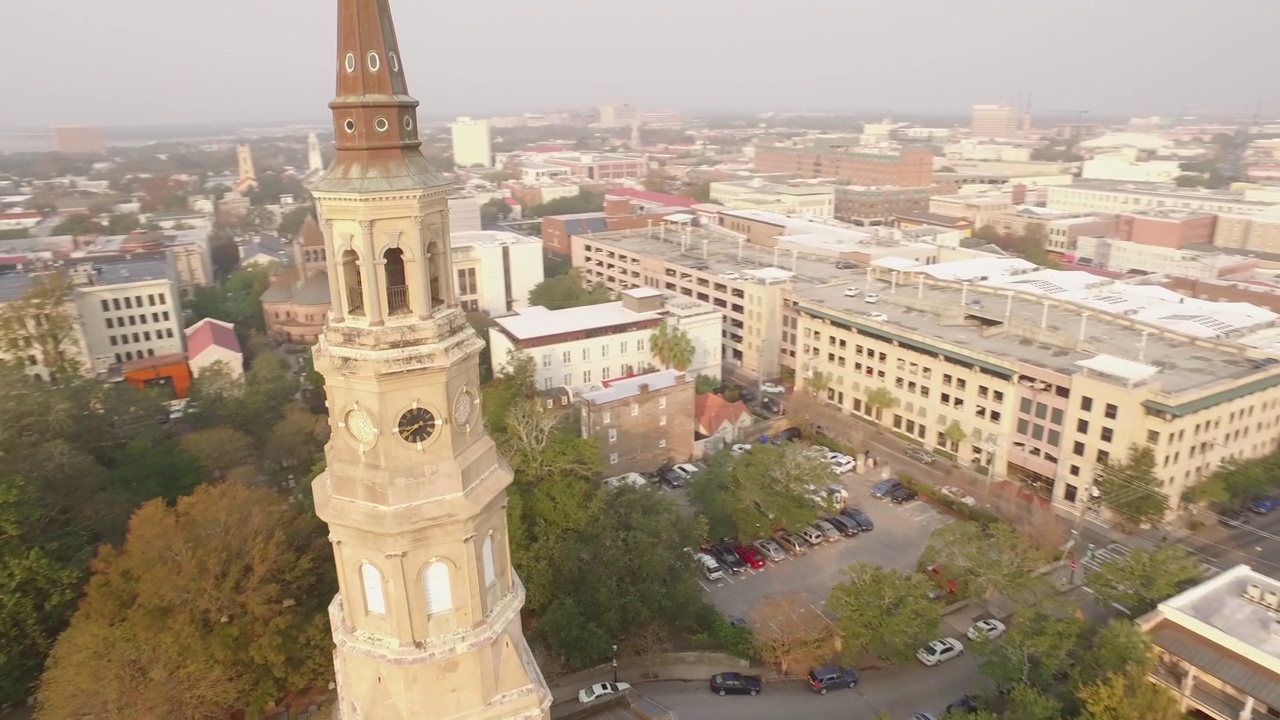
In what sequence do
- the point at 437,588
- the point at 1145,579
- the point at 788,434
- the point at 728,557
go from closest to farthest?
the point at 437,588 < the point at 1145,579 < the point at 728,557 < the point at 788,434

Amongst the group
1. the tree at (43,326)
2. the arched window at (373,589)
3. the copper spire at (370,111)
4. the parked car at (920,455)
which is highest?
the copper spire at (370,111)

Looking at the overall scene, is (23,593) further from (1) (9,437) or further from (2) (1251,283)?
(2) (1251,283)

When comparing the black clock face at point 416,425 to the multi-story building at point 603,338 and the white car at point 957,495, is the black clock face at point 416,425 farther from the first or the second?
the white car at point 957,495

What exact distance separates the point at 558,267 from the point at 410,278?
297 feet

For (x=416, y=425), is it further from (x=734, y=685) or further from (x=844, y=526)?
(x=844, y=526)

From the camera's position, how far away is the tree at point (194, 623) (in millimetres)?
23109

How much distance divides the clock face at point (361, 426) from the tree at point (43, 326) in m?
49.1

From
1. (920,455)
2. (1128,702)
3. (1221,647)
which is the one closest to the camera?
(1128,702)

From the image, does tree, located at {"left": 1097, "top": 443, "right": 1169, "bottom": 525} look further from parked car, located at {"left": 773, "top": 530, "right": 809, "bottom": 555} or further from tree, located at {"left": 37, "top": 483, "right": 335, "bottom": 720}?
tree, located at {"left": 37, "top": 483, "right": 335, "bottom": 720}

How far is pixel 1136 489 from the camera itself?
40.8m

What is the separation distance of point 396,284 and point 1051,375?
140ft

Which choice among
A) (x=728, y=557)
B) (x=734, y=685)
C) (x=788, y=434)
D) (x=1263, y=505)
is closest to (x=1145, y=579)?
(x=734, y=685)

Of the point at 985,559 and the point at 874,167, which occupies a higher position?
the point at 874,167

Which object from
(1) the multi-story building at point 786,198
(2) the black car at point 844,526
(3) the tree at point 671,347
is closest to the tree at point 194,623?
(2) the black car at point 844,526
